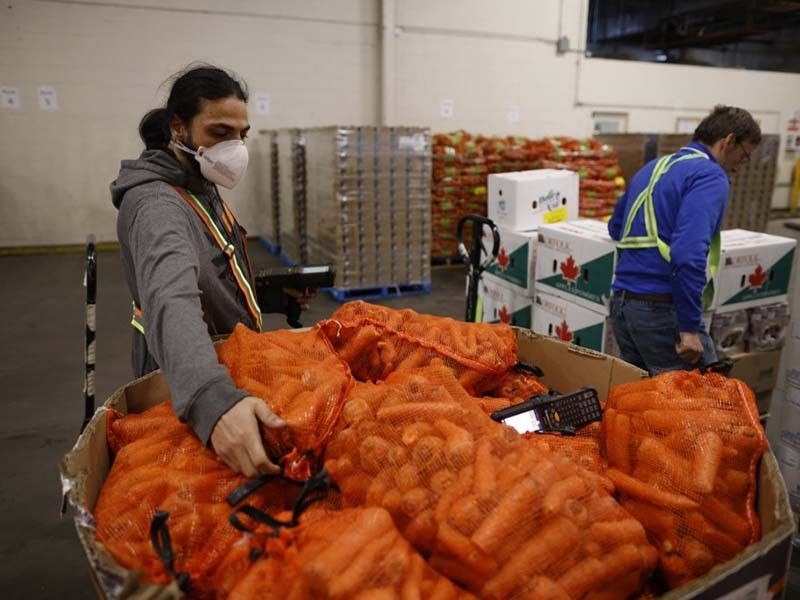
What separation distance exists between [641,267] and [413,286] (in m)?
4.50

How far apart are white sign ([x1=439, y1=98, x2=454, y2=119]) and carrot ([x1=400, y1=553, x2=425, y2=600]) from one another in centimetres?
1022

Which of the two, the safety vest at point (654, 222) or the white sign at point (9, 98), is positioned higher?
the white sign at point (9, 98)

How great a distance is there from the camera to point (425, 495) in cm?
96

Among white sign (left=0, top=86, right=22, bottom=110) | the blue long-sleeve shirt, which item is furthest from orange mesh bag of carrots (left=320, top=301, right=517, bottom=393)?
white sign (left=0, top=86, right=22, bottom=110)

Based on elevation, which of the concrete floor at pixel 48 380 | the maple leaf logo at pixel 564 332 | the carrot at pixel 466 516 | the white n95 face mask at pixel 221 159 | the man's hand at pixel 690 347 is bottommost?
the concrete floor at pixel 48 380

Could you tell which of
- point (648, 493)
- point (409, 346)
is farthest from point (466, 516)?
point (409, 346)

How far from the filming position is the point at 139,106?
906 centimetres

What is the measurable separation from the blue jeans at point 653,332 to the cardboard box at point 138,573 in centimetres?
129

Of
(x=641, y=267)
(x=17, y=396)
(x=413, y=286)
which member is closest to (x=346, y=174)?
(x=413, y=286)

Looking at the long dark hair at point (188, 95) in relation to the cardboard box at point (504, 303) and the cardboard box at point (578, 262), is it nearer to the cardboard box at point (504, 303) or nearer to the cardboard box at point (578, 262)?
the cardboard box at point (578, 262)

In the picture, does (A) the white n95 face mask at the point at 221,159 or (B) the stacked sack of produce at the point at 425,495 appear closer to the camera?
(B) the stacked sack of produce at the point at 425,495

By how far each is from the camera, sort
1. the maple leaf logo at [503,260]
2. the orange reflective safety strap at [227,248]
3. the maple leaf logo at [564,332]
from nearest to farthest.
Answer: the orange reflective safety strap at [227,248] < the maple leaf logo at [564,332] < the maple leaf logo at [503,260]

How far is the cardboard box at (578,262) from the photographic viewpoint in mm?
3275

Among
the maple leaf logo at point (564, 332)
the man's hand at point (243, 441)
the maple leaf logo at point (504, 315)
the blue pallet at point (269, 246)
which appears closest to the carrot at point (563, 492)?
the man's hand at point (243, 441)
